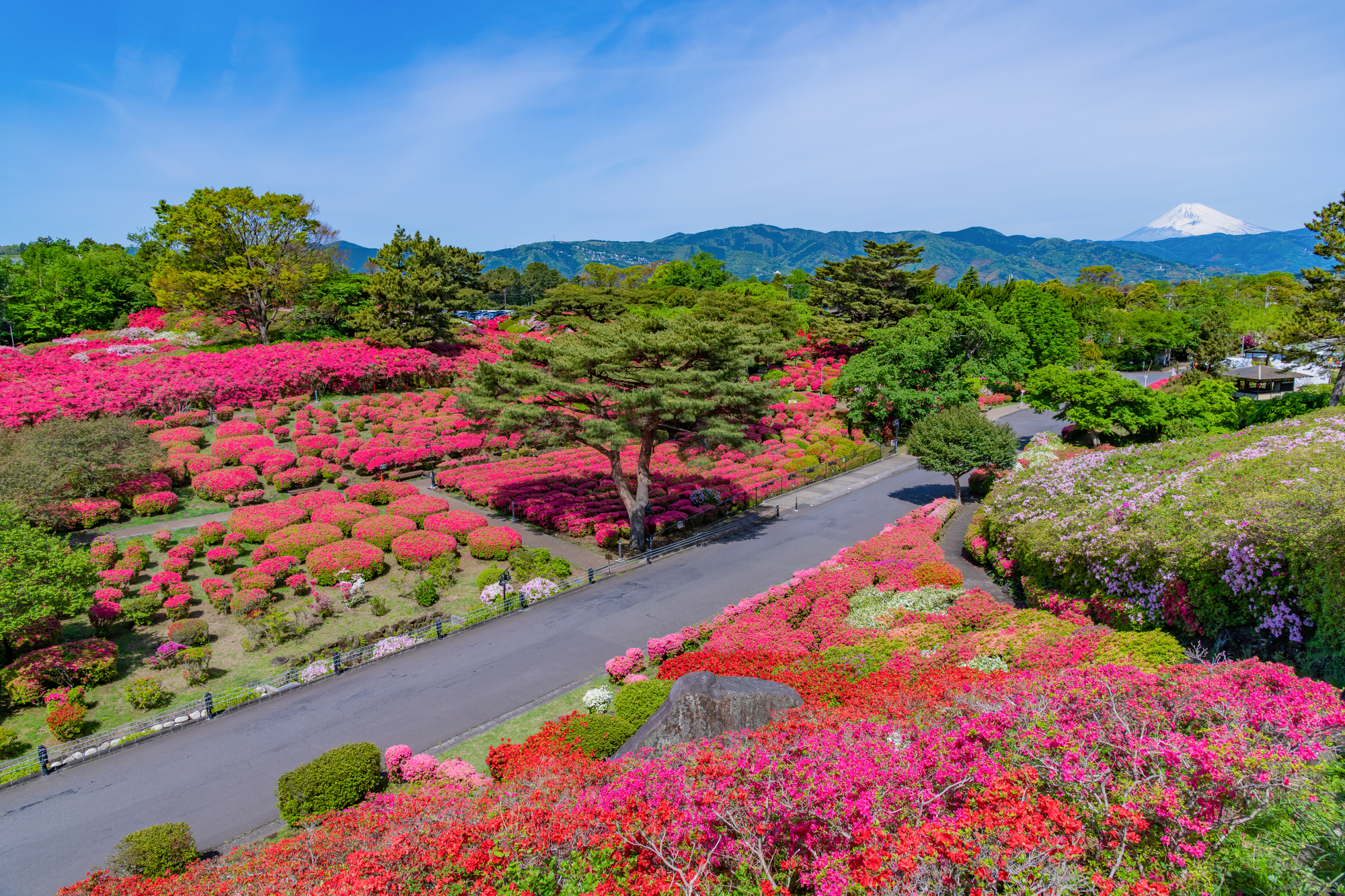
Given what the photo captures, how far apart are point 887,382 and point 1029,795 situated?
1284 inches

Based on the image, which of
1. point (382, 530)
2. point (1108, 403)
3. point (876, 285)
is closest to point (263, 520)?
point (382, 530)

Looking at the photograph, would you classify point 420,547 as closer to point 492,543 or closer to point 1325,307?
point 492,543

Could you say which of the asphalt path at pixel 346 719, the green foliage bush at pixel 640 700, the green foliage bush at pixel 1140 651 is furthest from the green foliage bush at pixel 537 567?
the green foliage bush at pixel 1140 651

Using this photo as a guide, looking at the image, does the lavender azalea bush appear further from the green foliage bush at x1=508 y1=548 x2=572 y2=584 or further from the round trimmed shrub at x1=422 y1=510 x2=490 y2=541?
the round trimmed shrub at x1=422 y1=510 x2=490 y2=541

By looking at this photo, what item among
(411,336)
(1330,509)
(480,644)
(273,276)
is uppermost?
(273,276)

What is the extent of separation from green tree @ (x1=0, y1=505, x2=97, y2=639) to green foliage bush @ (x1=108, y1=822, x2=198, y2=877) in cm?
803

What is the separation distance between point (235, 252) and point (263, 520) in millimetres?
36697

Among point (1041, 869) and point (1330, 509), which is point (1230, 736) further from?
point (1330, 509)

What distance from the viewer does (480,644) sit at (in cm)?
1772

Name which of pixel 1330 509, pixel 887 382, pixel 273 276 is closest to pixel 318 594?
pixel 1330 509

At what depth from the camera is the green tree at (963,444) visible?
90.4ft

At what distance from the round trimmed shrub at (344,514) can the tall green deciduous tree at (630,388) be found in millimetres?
6114

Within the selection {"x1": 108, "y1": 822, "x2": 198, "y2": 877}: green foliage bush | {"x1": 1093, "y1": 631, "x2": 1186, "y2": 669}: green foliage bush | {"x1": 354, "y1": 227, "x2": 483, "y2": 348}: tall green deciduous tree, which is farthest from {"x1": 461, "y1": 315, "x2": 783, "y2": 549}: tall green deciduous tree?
{"x1": 354, "y1": 227, "x2": 483, "y2": 348}: tall green deciduous tree

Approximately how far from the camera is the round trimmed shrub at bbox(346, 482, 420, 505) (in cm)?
2741
